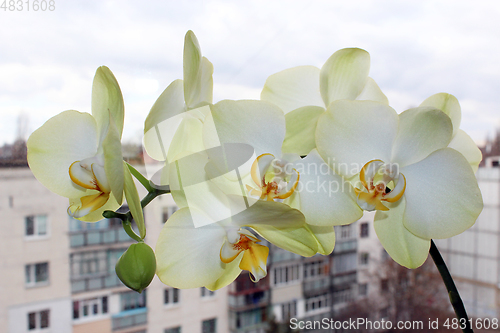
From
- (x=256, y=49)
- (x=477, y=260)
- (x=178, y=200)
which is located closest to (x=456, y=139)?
(x=178, y=200)

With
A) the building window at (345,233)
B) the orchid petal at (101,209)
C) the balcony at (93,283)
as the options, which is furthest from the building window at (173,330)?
the orchid petal at (101,209)

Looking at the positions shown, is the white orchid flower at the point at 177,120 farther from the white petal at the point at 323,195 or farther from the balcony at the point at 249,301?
the balcony at the point at 249,301

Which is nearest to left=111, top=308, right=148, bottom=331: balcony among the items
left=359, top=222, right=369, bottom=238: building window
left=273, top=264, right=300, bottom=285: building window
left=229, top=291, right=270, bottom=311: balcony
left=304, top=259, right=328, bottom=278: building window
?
left=229, top=291, right=270, bottom=311: balcony

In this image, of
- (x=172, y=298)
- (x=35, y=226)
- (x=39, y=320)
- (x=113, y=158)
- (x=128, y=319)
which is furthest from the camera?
(x=172, y=298)

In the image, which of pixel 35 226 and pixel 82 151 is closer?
pixel 82 151

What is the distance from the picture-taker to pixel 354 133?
220 millimetres

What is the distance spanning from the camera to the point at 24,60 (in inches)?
68.5

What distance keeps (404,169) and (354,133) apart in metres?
0.06

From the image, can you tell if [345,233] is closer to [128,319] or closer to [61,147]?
[128,319]

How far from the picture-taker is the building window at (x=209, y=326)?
138 inches

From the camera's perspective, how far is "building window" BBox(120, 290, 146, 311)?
3.05 meters

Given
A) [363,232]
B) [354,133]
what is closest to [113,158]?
[354,133]

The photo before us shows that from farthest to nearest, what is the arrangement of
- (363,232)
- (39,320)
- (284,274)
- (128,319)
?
1. (363,232)
2. (284,274)
3. (128,319)
4. (39,320)

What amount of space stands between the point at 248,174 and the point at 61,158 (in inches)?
5.2
